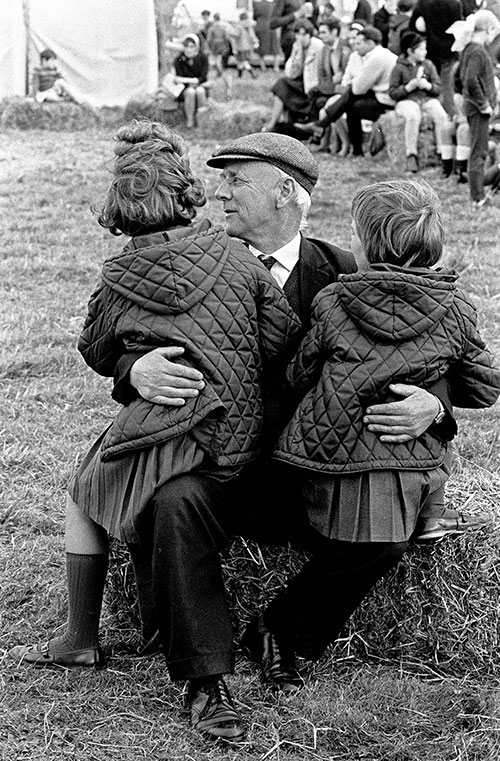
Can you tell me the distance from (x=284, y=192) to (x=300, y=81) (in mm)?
13143

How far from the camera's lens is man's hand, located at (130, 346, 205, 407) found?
2.97m

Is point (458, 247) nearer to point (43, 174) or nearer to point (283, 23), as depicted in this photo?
point (43, 174)

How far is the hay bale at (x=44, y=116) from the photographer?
1853 centimetres

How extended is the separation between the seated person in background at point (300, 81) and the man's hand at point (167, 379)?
43.9 feet

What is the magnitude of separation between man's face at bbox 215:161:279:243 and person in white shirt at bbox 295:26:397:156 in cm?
1069

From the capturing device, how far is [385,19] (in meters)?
16.5

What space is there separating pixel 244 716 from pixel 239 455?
2.47ft

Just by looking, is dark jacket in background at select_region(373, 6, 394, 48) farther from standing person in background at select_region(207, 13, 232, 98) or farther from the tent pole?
the tent pole

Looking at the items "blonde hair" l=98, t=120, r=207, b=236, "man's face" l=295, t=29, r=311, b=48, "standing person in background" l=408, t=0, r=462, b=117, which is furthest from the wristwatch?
"man's face" l=295, t=29, r=311, b=48

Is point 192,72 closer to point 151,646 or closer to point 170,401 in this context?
point 151,646

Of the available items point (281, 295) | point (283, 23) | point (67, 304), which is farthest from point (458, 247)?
point (283, 23)

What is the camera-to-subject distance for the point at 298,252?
361 centimetres

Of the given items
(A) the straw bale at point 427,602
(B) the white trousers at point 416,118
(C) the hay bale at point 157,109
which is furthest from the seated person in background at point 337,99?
(A) the straw bale at point 427,602

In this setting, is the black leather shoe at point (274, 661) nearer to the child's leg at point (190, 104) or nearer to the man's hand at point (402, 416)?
the man's hand at point (402, 416)
